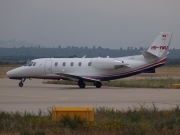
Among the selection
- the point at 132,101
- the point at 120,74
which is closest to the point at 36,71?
the point at 120,74

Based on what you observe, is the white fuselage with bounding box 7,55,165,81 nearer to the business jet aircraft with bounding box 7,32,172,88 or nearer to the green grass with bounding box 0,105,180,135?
the business jet aircraft with bounding box 7,32,172,88

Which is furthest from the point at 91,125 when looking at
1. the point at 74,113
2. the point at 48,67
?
the point at 48,67

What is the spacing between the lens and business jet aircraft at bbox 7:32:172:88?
40.0 meters

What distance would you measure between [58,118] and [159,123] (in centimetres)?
321

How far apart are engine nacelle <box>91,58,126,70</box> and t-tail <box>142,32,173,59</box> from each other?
6.93 ft

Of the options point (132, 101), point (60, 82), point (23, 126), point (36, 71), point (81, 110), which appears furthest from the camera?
point (60, 82)

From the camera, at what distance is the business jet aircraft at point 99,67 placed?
4003 centimetres

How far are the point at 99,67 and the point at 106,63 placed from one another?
0.65m

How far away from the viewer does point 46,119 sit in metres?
17.0

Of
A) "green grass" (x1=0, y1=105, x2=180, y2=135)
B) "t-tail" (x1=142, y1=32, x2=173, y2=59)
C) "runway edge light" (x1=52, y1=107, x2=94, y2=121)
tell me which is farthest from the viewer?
"t-tail" (x1=142, y1=32, x2=173, y2=59)

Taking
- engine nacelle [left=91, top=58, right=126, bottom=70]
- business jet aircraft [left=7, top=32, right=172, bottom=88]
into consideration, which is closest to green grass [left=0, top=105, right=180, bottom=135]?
business jet aircraft [left=7, top=32, right=172, bottom=88]

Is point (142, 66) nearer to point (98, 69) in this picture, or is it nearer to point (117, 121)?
point (98, 69)

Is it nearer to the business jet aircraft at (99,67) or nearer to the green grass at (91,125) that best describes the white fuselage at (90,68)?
the business jet aircraft at (99,67)

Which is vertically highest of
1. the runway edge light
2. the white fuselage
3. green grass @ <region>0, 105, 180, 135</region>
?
the white fuselage
